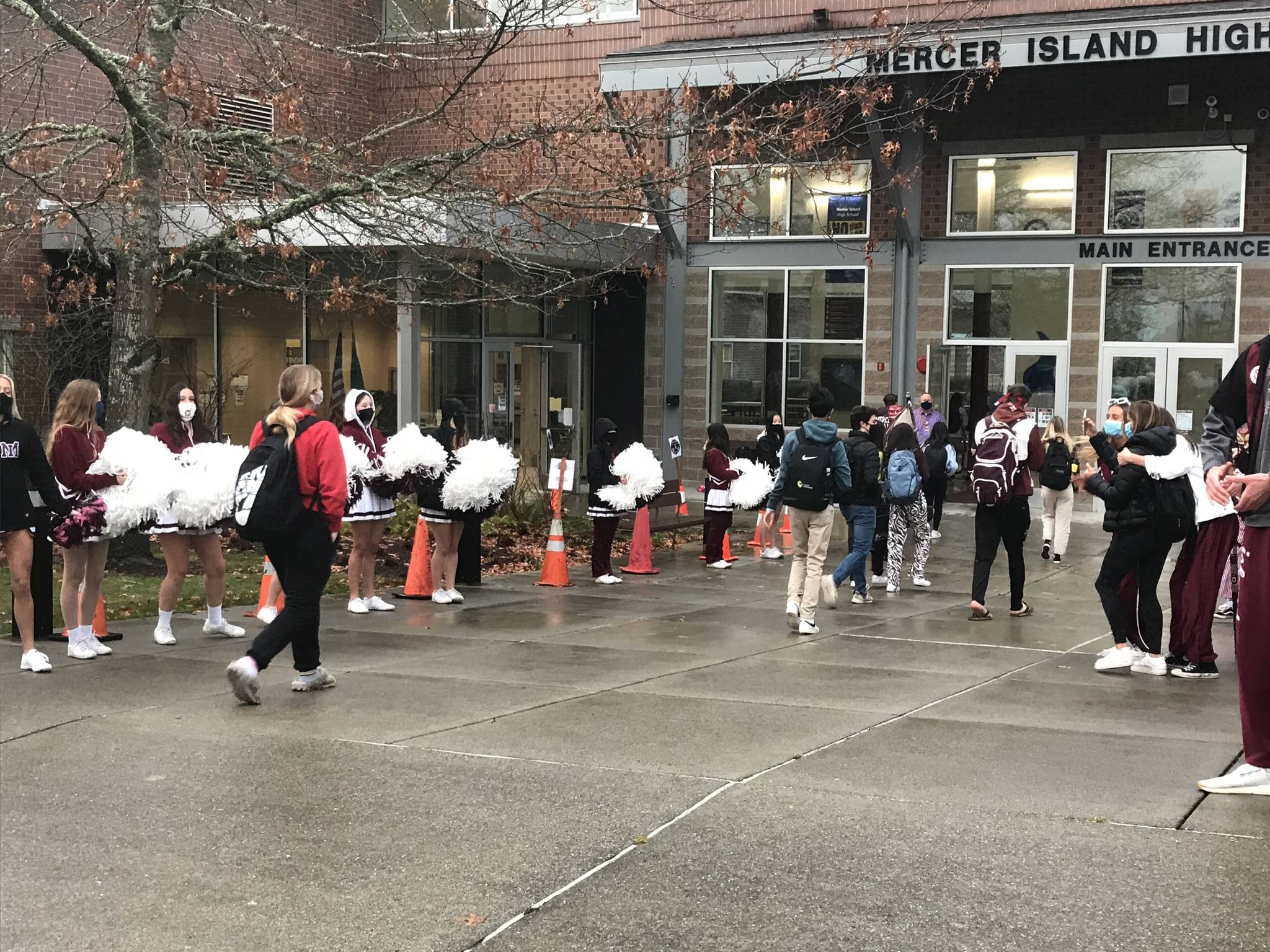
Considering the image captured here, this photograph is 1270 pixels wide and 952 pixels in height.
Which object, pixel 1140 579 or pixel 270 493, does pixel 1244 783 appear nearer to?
pixel 1140 579

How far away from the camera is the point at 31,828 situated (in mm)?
5906

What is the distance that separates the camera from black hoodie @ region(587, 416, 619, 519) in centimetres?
1484

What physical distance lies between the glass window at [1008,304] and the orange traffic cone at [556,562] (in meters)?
11.5

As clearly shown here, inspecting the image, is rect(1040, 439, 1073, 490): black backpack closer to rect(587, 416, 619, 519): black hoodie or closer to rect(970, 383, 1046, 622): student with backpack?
rect(970, 383, 1046, 622): student with backpack

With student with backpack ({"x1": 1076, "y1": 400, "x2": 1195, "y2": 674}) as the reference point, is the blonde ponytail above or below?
above

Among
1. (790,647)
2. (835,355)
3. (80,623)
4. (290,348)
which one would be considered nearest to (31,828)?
(80,623)

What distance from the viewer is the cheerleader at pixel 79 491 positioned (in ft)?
31.7

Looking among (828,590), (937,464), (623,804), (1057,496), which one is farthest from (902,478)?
(623,804)

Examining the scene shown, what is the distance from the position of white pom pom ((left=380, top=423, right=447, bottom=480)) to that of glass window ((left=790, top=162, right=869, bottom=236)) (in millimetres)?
13427

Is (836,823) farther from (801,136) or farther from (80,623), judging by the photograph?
(801,136)

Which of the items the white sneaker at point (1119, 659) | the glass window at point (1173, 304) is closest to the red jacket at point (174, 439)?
the white sneaker at point (1119, 659)

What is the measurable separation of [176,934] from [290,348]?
19.5 meters

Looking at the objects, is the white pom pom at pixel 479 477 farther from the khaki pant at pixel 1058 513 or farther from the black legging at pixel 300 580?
the khaki pant at pixel 1058 513

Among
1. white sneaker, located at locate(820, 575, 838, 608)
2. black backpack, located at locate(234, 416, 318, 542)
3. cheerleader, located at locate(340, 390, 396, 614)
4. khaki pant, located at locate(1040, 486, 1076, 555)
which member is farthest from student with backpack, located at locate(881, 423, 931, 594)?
black backpack, located at locate(234, 416, 318, 542)
